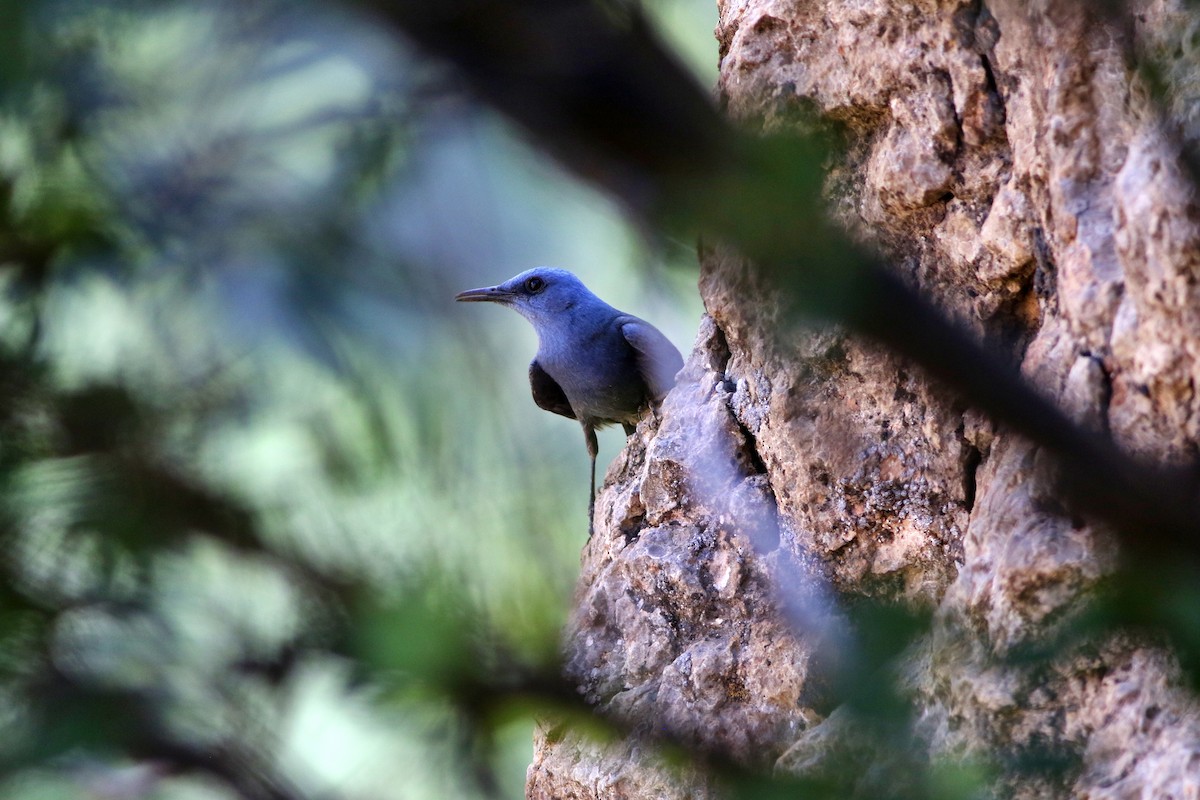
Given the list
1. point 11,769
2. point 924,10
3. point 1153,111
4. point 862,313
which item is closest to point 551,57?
point 862,313

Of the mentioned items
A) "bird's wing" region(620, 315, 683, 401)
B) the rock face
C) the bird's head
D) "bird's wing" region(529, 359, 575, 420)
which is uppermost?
the rock face

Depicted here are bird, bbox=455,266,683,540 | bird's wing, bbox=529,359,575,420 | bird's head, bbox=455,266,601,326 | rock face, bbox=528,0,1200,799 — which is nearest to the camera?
rock face, bbox=528,0,1200,799

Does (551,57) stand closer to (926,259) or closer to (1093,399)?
(1093,399)

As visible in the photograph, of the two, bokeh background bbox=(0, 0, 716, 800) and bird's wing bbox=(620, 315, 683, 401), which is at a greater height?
bokeh background bbox=(0, 0, 716, 800)

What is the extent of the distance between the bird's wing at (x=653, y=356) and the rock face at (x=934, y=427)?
1.73m

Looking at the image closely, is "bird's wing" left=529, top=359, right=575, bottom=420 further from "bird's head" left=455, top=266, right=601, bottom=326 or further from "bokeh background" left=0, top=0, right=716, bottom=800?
"bokeh background" left=0, top=0, right=716, bottom=800

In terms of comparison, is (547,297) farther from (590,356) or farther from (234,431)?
(234,431)

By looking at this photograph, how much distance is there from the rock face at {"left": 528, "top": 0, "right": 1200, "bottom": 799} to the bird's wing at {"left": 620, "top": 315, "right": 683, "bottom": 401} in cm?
173

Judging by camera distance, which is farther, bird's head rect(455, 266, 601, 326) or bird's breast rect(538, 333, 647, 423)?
bird's head rect(455, 266, 601, 326)

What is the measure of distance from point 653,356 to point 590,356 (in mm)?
488

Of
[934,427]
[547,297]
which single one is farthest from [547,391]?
[934,427]

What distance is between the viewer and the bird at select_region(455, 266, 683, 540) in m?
7.57

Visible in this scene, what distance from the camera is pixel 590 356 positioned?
25.6 ft

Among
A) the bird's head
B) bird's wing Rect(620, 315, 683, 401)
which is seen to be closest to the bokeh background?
bird's wing Rect(620, 315, 683, 401)
